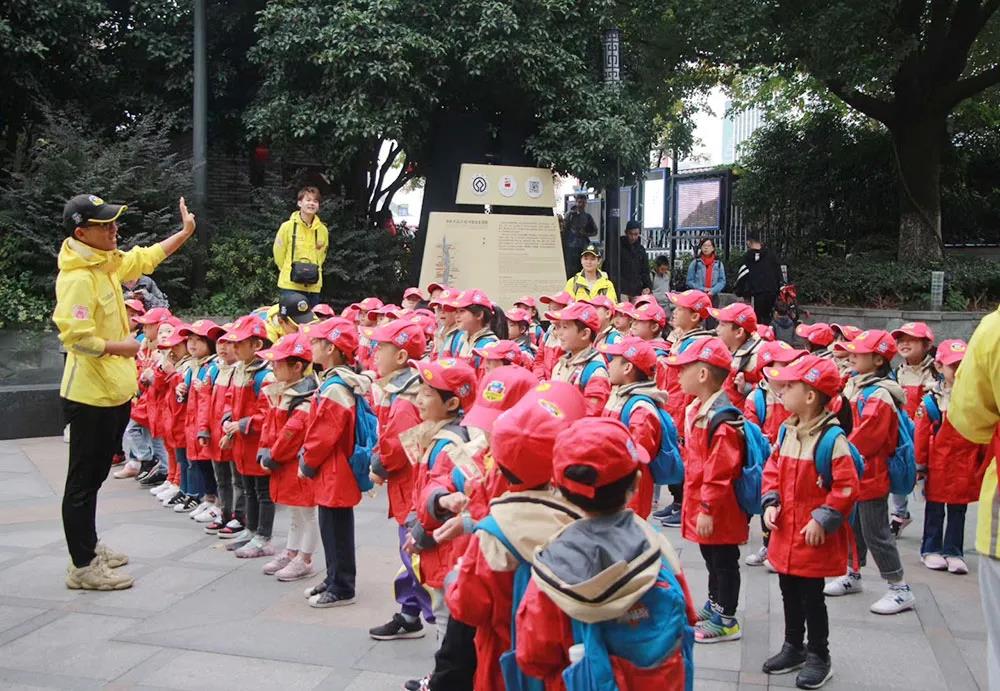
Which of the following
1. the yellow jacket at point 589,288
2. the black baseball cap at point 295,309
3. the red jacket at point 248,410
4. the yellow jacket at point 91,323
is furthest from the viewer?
the yellow jacket at point 589,288

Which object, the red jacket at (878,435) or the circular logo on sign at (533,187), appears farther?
the circular logo on sign at (533,187)

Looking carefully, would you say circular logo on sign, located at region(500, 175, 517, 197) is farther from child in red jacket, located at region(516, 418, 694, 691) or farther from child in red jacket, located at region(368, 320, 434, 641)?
child in red jacket, located at region(516, 418, 694, 691)

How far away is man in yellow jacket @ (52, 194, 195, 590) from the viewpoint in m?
5.34

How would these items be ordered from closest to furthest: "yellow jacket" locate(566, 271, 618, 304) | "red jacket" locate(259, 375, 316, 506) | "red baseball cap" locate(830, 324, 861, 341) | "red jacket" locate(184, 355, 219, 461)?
"red jacket" locate(259, 375, 316, 506), "red baseball cap" locate(830, 324, 861, 341), "red jacket" locate(184, 355, 219, 461), "yellow jacket" locate(566, 271, 618, 304)

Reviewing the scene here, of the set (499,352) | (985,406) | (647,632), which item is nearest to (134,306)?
(499,352)

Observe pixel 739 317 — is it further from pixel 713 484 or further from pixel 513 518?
pixel 513 518

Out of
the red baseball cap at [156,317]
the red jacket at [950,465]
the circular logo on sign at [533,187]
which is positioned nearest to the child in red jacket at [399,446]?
the red jacket at [950,465]

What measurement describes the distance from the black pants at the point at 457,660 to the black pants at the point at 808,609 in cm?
189

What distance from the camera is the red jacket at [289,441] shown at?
559 cm

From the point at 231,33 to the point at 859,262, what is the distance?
1130 cm

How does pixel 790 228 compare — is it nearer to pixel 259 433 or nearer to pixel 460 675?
pixel 259 433

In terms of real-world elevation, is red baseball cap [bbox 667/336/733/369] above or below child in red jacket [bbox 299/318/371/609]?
above

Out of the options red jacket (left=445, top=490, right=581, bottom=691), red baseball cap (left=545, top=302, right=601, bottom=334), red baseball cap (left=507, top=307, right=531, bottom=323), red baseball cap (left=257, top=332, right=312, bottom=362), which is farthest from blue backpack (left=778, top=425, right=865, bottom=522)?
red baseball cap (left=507, top=307, right=531, bottom=323)

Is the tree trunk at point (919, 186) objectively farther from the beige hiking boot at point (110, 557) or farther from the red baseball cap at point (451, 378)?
the beige hiking boot at point (110, 557)
